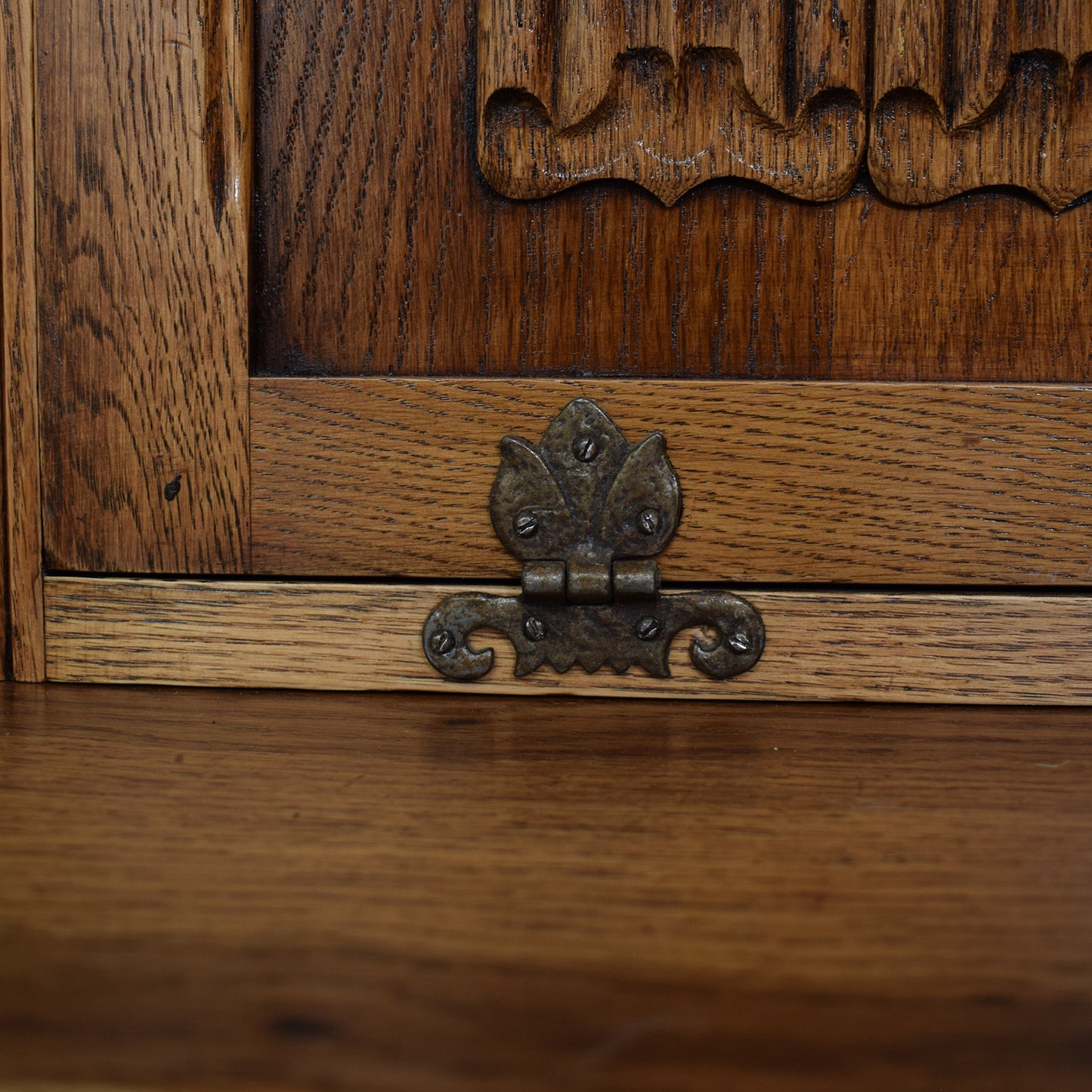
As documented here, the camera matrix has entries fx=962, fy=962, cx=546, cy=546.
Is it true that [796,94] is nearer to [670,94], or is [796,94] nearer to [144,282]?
[670,94]

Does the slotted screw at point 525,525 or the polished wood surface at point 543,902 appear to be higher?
the slotted screw at point 525,525

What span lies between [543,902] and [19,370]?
46 centimetres

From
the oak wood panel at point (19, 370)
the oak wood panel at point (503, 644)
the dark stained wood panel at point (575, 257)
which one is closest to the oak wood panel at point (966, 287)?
the dark stained wood panel at point (575, 257)

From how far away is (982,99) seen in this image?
1.80 ft

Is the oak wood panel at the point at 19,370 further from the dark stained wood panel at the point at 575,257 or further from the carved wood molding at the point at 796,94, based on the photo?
the carved wood molding at the point at 796,94

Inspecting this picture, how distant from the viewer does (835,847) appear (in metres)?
0.38

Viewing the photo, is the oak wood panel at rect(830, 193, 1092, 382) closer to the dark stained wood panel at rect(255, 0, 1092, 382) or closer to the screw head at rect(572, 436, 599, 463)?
the dark stained wood panel at rect(255, 0, 1092, 382)

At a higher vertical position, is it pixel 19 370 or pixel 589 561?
pixel 19 370

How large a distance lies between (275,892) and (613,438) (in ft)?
1.06

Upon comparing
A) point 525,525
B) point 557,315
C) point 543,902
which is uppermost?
point 557,315

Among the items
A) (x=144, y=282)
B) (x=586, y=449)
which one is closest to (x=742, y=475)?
(x=586, y=449)

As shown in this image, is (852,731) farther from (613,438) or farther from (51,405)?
(51,405)

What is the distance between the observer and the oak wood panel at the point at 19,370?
0.56 m

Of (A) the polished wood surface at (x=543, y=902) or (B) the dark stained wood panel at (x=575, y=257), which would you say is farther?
(B) the dark stained wood panel at (x=575, y=257)
